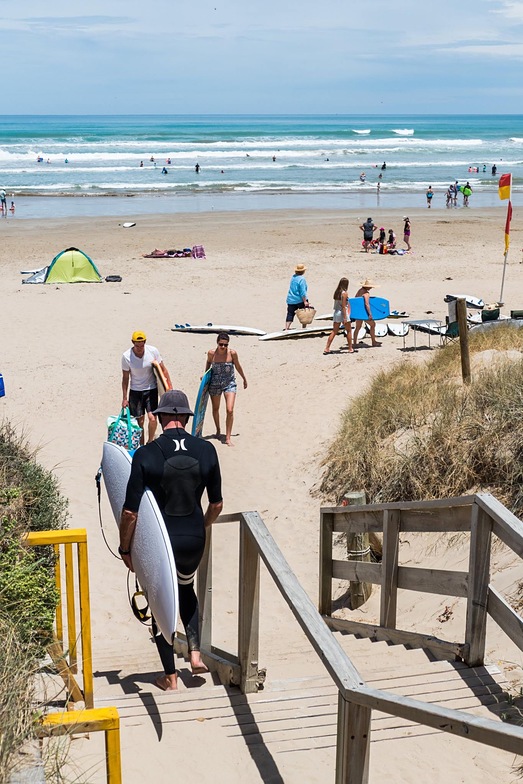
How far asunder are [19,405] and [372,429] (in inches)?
221

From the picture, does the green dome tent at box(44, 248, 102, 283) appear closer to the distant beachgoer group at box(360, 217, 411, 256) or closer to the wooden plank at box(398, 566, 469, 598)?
the distant beachgoer group at box(360, 217, 411, 256)

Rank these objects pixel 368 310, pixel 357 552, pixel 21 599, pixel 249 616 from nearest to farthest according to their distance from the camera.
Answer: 1. pixel 21 599
2. pixel 249 616
3. pixel 357 552
4. pixel 368 310

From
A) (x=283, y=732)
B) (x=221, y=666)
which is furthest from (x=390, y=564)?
(x=283, y=732)

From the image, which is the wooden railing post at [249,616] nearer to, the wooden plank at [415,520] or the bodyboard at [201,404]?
the wooden plank at [415,520]

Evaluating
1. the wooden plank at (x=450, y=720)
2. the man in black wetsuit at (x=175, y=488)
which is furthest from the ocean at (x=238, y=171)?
the wooden plank at (x=450, y=720)

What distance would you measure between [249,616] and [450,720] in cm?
196

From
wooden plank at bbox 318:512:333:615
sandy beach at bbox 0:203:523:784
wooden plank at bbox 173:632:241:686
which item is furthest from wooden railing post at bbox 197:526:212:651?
wooden plank at bbox 318:512:333:615

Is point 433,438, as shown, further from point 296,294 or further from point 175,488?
point 296,294

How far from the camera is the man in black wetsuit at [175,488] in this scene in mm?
4539

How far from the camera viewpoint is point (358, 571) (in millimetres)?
6465

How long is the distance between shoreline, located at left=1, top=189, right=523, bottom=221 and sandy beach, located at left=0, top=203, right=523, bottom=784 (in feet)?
24.5

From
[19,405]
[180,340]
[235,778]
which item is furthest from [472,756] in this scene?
[180,340]

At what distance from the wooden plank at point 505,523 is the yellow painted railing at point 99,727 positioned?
1.81m

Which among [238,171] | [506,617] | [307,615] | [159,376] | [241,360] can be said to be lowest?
[241,360]
